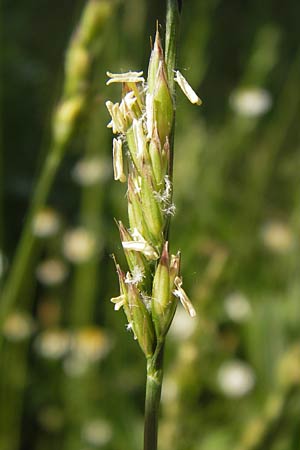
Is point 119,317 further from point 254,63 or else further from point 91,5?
point 91,5

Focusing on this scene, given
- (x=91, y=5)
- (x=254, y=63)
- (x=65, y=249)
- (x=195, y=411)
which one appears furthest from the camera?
(x=254, y=63)

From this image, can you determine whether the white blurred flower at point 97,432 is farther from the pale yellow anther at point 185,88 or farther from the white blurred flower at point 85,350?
the pale yellow anther at point 185,88

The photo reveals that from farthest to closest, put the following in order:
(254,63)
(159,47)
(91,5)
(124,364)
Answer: (254,63) < (124,364) < (91,5) < (159,47)

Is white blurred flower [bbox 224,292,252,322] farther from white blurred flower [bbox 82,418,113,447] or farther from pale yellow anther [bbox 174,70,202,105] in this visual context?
pale yellow anther [bbox 174,70,202,105]

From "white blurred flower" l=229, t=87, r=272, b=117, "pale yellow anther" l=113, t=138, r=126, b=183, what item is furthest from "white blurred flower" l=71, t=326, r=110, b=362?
"pale yellow anther" l=113, t=138, r=126, b=183

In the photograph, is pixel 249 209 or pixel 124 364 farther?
pixel 249 209

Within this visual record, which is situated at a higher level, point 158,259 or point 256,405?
point 158,259

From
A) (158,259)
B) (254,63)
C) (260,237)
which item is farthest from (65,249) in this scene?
(158,259)
